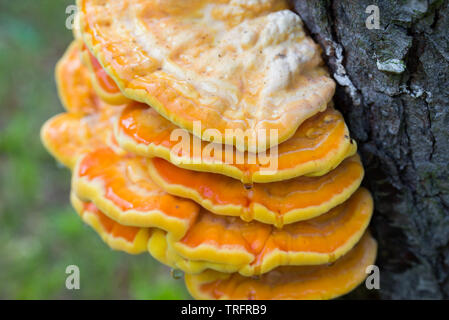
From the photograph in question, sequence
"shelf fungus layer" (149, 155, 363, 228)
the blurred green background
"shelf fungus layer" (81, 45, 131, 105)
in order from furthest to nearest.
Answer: the blurred green background → "shelf fungus layer" (81, 45, 131, 105) → "shelf fungus layer" (149, 155, 363, 228)

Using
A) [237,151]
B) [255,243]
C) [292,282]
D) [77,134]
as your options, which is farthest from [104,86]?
[292,282]

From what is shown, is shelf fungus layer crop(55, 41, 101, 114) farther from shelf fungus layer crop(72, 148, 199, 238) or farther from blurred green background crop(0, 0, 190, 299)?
blurred green background crop(0, 0, 190, 299)

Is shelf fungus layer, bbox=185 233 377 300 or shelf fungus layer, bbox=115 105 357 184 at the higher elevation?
shelf fungus layer, bbox=115 105 357 184

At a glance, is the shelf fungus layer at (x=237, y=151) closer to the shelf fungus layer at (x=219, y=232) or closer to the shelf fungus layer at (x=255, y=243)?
the shelf fungus layer at (x=219, y=232)

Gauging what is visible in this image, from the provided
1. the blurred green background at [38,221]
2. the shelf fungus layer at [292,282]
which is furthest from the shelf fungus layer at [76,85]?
the shelf fungus layer at [292,282]

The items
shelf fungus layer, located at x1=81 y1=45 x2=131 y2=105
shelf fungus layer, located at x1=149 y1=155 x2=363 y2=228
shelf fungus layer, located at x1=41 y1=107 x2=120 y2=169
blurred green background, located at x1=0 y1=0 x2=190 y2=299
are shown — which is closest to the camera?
shelf fungus layer, located at x1=149 y1=155 x2=363 y2=228

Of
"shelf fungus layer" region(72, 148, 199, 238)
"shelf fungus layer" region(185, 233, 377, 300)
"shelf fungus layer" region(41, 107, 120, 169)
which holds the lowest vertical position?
"shelf fungus layer" region(185, 233, 377, 300)

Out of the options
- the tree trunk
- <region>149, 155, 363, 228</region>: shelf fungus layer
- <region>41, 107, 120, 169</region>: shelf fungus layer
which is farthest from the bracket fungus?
<region>41, 107, 120, 169</region>: shelf fungus layer
